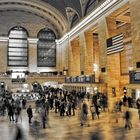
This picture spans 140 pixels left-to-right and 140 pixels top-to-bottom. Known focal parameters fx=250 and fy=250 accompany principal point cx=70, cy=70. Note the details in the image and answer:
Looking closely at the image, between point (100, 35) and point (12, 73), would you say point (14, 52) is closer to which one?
point (12, 73)

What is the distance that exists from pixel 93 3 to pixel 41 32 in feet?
51.9

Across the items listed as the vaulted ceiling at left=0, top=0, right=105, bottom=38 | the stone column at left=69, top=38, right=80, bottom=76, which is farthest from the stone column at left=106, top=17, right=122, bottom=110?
the stone column at left=69, top=38, right=80, bottom=76

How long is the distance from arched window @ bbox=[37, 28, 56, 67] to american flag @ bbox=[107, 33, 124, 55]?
20.9 metres

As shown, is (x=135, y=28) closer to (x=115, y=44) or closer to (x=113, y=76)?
(x=115, y=44)

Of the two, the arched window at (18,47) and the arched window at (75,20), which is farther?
the arched window at (18,47)

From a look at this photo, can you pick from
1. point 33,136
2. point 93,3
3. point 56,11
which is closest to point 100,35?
point 93,3

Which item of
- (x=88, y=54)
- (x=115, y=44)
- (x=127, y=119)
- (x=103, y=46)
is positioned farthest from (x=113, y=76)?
(x=127, y=119)

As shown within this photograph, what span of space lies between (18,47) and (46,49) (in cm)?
454

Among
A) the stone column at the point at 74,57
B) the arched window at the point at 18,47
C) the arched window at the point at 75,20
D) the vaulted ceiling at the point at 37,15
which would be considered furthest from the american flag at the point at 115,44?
the arched window at the point at 18,47

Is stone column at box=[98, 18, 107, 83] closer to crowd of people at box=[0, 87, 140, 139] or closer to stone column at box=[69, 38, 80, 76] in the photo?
crowd of people at box=[0, 87, 140, 139]

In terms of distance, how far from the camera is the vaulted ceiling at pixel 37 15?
3492 centimetres

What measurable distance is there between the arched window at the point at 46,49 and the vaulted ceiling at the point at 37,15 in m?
0.92

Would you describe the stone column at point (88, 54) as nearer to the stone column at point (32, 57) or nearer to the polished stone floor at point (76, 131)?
the stone column at point (32, 57)

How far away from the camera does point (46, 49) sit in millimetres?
41156
